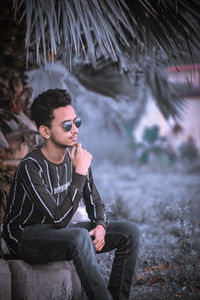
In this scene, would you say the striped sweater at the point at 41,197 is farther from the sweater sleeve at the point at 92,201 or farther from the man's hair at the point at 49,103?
the man's hair at the point at 49,103

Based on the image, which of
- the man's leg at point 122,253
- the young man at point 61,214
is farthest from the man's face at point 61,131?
the man's leg at point 122,253

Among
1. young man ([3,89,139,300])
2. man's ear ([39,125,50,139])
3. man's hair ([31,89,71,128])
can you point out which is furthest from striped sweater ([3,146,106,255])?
man's hair ([31,89,71,128])

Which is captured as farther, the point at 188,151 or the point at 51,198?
the point at 188,151

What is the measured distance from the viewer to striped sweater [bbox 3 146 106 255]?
2236 millimetres

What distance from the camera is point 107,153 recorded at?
16453mm

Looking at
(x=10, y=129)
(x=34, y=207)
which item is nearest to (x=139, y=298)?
(x=34, y=207)

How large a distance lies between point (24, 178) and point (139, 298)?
133 cm

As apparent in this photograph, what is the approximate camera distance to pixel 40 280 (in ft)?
7.74

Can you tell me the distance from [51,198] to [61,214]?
120mm

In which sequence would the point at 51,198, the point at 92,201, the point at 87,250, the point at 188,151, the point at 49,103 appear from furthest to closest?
1. the point at 188,151
2. the point at 92,201
3. the point at 49,103
4. the point at 51,198
5. the point at 87,250

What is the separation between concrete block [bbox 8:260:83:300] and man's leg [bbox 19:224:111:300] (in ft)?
0.22

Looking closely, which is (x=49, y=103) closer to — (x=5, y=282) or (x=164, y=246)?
(x=5, y=282)

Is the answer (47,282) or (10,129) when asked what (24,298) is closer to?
(47,282)

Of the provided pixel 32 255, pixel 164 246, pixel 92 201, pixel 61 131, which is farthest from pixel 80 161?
pixel 164 246
